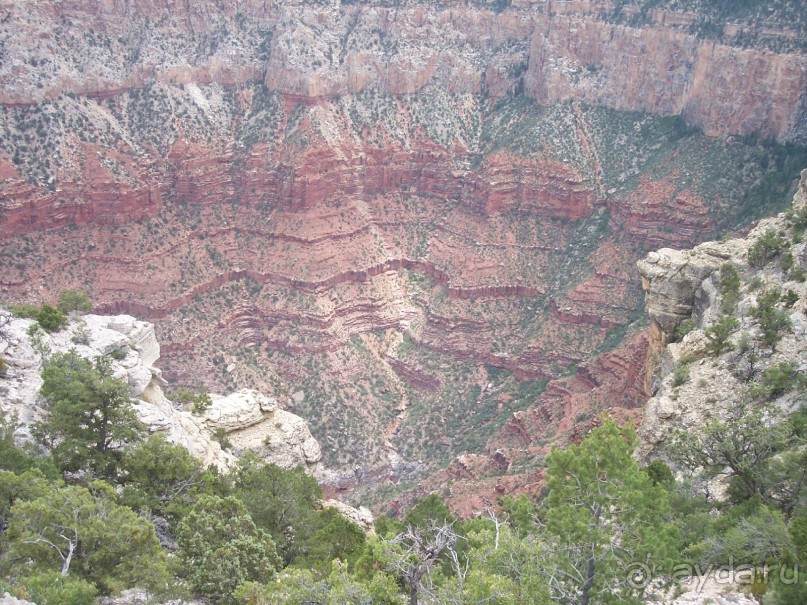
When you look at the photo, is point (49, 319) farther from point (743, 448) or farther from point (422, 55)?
point (422, 55)

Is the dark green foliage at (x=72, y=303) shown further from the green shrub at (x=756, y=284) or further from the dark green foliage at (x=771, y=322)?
the green shrub at (x=756, y=284)

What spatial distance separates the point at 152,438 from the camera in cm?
3781

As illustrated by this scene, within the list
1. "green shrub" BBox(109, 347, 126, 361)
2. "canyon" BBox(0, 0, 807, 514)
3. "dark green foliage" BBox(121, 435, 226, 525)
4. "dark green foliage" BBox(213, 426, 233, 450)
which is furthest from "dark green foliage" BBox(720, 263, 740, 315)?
"green shrub" BBox(109, 347, 126, 361)

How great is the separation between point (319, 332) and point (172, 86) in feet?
113

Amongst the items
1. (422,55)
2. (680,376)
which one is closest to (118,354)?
(680,376)

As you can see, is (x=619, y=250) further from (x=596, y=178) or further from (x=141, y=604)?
(x=141, y=604)

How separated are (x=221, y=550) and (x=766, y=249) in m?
36.1

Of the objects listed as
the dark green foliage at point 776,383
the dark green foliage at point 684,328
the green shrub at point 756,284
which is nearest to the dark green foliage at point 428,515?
the dark green foliage at point 776,383

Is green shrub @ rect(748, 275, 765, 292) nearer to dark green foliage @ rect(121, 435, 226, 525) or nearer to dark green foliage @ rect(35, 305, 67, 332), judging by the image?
dark green foliage @ rect(121, 435, 226, 525)

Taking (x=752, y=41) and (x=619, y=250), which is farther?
(x=619, y=250)

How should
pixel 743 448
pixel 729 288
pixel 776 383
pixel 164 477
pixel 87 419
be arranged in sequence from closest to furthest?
pixel 743 448 → pixel 776 383 → pixel 164 477 → pixel 87 419 → pixel 729 288

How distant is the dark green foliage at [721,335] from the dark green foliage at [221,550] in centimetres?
2526


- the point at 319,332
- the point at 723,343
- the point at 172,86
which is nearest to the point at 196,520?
the point at 723,343

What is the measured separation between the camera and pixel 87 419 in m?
38.6
